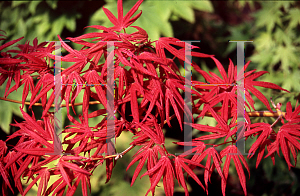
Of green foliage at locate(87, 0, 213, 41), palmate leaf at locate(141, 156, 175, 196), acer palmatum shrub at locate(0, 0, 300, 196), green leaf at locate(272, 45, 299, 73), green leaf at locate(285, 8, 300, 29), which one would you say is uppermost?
green leaf at locate(285, 8, 300, 29)

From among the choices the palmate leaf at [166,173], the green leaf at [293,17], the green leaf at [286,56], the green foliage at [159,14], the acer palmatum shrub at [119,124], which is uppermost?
the green leaf at [293,17]

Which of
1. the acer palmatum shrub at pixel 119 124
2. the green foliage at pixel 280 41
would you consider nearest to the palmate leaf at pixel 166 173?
the acer palmatum shrub at pixel 119 124

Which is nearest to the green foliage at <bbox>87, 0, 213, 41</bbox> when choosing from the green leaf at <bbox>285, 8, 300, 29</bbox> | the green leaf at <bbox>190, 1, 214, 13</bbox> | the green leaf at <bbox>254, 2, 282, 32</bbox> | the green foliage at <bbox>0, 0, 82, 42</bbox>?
the green leaf at <bbox>190, 1, 214, 13</bbox>

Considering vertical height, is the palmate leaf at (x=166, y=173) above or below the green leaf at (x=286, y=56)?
below

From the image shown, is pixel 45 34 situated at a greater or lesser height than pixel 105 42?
greater

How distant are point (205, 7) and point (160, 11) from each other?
0.92 ft

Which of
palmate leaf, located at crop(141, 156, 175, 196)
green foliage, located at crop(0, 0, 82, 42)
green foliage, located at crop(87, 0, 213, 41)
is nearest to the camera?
palmate leaf, located at crop(141, 156, 175, 196)

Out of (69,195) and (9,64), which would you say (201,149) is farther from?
(9,64)

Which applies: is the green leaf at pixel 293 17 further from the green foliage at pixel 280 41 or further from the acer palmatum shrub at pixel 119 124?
the acer palmatum shrub at pixel 119 124

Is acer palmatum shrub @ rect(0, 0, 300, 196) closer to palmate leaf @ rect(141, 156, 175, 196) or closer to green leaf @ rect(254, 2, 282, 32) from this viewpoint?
palmate leaf @ rect(141, 156, 175, 196)

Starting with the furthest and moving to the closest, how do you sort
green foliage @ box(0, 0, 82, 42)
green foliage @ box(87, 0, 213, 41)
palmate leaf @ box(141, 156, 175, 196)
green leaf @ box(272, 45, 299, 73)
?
1. green leaf @ box(272, 45, 299, 73)
2. green foliage @ box(0, 0, 82, 42)
3. green foliage @ box(87, 0, 213, 41)
4. palmate leaf @ box(141, 156, 175, 196)

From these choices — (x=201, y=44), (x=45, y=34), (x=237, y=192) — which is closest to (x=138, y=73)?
(x=45, y=34)

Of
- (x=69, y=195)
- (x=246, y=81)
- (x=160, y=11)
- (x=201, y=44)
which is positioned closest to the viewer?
(x=69, y=195)

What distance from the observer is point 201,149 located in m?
0.60
